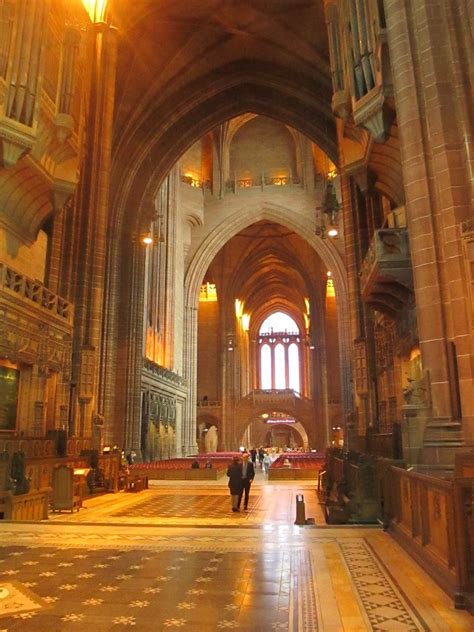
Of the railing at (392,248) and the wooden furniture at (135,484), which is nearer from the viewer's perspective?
the railing at (392,248)

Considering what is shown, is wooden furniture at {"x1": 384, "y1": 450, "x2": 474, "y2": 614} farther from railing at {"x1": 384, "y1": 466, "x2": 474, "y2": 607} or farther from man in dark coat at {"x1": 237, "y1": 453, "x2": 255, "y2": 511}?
man in dark coat at {"x1": 237, "y1": 453, "x2": 255, "y2": 511}

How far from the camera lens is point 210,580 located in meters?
4.57

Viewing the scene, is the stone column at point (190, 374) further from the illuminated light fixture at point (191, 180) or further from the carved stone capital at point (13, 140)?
the carved stone capital at point (13, 140)

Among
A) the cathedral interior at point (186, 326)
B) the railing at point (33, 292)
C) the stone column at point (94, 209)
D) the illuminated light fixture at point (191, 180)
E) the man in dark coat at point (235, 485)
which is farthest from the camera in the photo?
the illuminated light fixture at point (191, 180)

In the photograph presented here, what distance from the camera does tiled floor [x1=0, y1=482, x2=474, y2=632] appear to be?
141 inches

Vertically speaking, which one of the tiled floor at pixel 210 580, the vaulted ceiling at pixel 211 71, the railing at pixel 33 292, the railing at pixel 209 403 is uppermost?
the vaulted ceiling at pixel 211 71

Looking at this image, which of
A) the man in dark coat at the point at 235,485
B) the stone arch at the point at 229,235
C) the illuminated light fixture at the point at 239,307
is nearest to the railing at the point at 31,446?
the man in dark coat at the point at 235,485

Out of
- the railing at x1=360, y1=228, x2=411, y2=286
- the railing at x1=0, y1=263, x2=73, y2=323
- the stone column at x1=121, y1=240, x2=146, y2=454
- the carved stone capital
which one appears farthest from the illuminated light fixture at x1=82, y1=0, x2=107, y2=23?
the railing at x1=360, y1=228, x2=411, y2=286

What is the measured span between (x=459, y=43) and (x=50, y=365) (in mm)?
11477

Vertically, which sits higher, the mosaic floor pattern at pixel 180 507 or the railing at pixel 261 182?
the railing at pixel 261 182

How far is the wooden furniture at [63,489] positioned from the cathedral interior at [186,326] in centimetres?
5

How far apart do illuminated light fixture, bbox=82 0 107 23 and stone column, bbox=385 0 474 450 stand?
1128 cm

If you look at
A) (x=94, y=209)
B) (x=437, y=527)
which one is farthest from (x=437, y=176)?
(x=94, y=209)

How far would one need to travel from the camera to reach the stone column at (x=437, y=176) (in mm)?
7406
